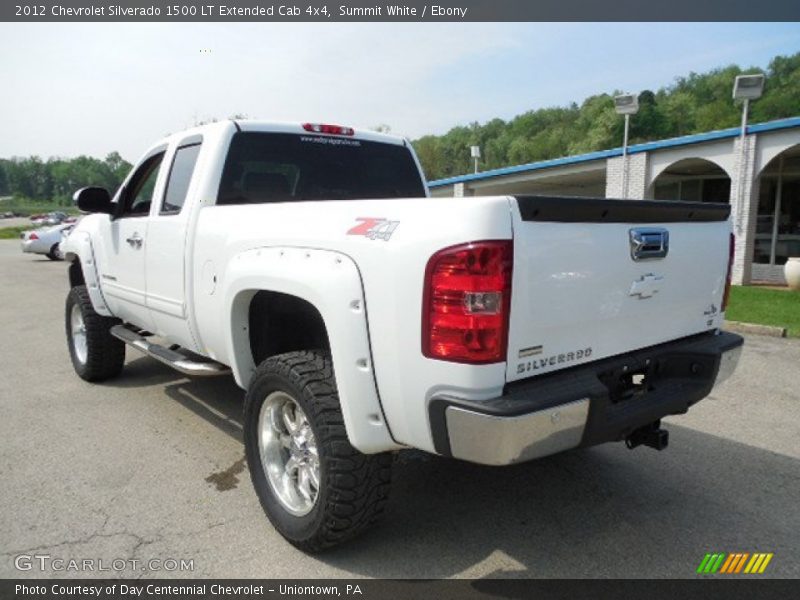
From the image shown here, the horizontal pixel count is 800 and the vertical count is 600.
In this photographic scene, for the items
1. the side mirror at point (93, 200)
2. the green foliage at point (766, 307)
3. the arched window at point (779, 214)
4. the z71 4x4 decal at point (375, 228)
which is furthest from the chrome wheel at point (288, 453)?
the arched window at point (779, 214)

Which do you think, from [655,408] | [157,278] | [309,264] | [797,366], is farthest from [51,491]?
[797,366]

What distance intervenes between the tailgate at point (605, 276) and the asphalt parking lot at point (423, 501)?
100 cm

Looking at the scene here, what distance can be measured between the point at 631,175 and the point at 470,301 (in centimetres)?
1457

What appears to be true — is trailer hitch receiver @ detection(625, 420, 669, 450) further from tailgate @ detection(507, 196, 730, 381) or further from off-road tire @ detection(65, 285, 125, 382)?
off-road tire @ detection(65, 285, 125, 382)

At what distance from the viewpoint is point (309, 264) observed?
2.60 meters

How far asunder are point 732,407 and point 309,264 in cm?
403

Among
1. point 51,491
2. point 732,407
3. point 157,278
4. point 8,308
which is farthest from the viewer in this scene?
point 8,308

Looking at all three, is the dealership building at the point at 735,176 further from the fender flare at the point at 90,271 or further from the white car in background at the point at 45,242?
the white car in background at the point at 45,242

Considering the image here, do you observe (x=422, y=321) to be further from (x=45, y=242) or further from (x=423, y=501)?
(x=45, y=242)

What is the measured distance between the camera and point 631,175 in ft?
49.7

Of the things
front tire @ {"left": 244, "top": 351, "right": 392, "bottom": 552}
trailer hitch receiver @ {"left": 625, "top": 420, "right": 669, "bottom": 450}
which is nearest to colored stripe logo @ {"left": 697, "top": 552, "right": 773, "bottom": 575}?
trailer hitch receiver @ {"left": 625, "top": 420, "right": 669, "bottom": 450}

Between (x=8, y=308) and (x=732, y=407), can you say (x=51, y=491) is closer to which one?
(x=732, y=407)

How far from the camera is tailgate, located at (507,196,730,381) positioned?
2188mm

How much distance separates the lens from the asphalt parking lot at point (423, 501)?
276 cm
